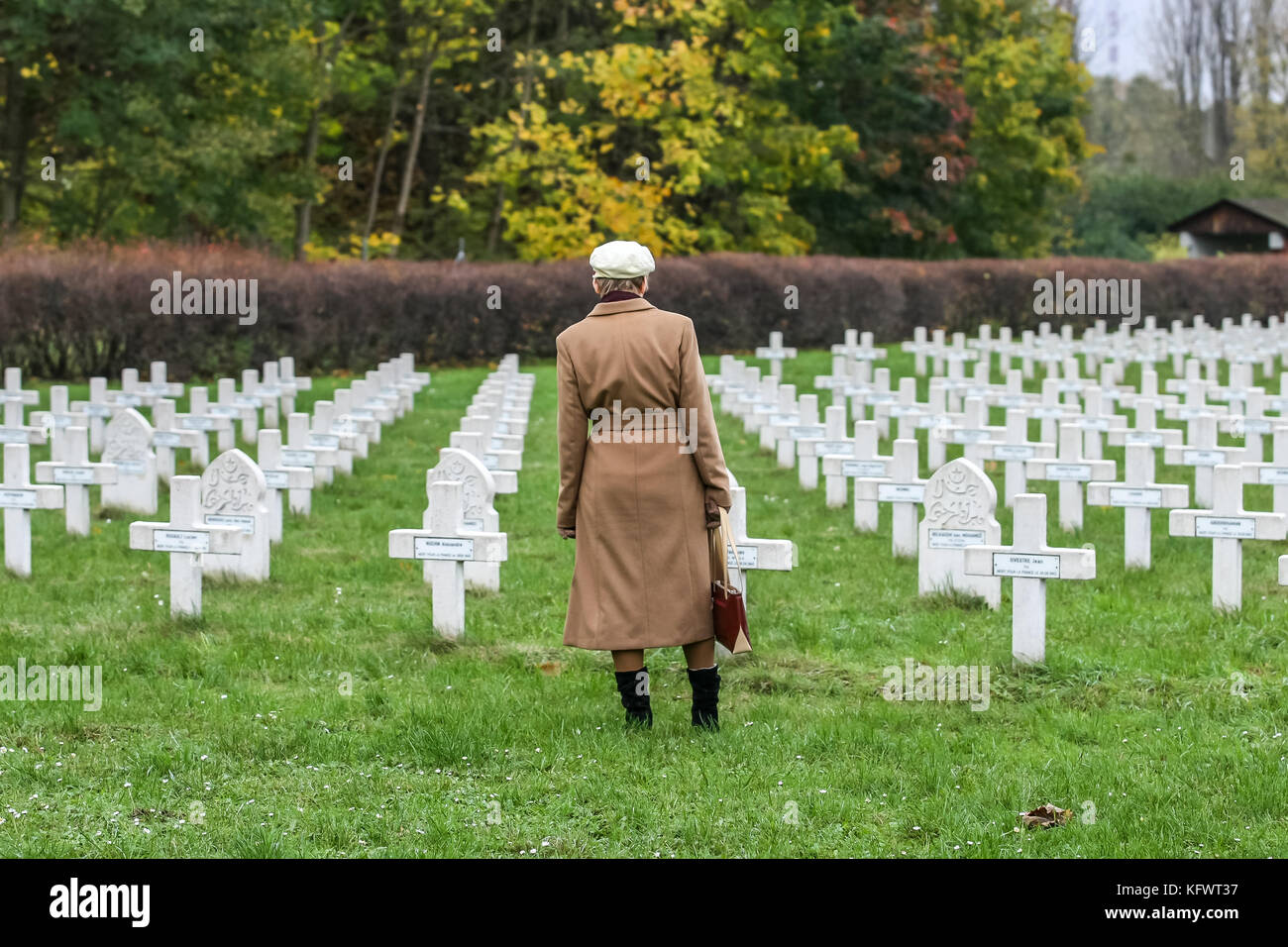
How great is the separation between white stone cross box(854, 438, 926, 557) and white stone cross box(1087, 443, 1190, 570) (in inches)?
39.0

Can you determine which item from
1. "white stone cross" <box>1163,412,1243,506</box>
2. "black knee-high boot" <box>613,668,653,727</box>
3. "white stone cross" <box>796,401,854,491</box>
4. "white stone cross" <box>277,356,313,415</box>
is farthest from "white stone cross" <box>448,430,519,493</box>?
"white stone cross" <box>277,356,313,415</box>

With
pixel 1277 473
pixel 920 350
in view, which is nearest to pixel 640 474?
pixel 1277 473

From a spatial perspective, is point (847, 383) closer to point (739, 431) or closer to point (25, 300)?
point (739, 431)

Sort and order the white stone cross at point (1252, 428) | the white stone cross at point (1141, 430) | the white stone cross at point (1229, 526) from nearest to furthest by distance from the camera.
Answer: the white stone cross at point (1229, 526), the white stone cross at point (1141, 430), the white stone cross at point (1252, 428)

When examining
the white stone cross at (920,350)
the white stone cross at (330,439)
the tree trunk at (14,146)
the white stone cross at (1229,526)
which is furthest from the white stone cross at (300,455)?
the tree trunk at (14,146)

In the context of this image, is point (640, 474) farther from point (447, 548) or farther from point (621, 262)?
point (447, 548)

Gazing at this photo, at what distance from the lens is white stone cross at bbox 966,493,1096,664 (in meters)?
6.83

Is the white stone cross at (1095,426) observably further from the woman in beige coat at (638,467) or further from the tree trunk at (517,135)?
the tree trunk at (517,135)

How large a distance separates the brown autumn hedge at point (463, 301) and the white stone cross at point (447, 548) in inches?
524

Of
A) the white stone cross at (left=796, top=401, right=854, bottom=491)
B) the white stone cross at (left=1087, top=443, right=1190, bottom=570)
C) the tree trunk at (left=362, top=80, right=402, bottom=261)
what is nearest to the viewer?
the white stone cross at (left=1087, top=443, right=1190, bottom=570)

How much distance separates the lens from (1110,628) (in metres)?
7.61

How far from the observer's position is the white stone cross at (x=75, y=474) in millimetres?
9797

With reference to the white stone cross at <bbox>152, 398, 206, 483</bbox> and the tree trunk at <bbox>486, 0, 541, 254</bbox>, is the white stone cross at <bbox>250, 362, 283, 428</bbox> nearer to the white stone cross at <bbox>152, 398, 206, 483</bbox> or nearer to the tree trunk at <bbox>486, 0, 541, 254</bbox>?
the white stone cross at <bbox>152, 398, 206, 483</bbox>

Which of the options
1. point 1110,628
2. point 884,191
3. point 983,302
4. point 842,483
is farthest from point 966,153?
point 1110,628
